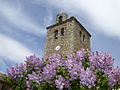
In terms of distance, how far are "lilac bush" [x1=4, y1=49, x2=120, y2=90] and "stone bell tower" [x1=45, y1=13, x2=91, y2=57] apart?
17.8m

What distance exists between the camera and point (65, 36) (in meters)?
29.2

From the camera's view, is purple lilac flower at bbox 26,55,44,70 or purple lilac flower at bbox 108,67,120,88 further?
purple lilac flower at bbox 26,55,44,70

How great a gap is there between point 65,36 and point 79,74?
21.1 metres

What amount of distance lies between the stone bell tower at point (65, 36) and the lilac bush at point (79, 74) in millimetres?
17756

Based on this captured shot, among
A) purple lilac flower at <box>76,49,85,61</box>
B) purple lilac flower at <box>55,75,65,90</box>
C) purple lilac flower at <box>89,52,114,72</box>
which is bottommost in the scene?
purple lilac flower at <box>55,75,65,90</box>

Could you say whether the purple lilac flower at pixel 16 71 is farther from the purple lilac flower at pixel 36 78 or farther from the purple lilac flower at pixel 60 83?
the purple lilac flower at pixel 60 83

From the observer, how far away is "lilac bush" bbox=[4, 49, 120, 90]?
27.0ft

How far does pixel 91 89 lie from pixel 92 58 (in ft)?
4.21

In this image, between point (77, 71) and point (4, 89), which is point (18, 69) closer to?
point (77, 71)

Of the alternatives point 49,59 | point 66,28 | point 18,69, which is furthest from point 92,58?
point 66,28

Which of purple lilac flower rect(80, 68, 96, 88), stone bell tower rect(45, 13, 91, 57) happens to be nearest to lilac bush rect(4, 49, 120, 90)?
purple lilac flower rect(80, 68, 96, 88)

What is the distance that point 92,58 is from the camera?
888 cm

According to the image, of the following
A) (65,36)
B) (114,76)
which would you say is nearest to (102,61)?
(114,76)

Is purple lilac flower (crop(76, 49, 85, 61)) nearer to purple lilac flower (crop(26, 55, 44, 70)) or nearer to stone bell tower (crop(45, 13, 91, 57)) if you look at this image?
purple lilac flower (crop(26, 55, 44, 70))
